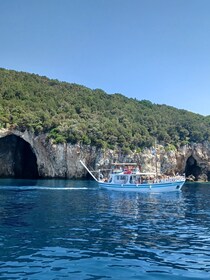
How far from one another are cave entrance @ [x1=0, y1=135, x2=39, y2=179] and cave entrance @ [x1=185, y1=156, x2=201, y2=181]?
41372 mm

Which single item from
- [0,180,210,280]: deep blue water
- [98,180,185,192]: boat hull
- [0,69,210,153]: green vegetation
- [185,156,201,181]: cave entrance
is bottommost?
[0,180,210,280]: deep blue water

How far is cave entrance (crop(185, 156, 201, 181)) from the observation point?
93619 millimetres

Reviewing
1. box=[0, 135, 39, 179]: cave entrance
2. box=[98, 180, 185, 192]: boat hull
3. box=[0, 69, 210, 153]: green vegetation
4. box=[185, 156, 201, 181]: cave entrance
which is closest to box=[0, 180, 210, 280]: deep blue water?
box=[98, 180, 185, 192]: boat hull

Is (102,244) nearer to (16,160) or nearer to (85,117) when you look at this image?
(85,117)

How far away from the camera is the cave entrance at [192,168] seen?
93.6 metres

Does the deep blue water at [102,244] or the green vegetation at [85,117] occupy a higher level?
the green vegetation at [85,117]

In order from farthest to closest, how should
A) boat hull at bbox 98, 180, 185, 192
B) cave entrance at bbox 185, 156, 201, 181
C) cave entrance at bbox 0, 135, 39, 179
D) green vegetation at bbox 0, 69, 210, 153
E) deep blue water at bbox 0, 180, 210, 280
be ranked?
cave entrance at bbox 185, 156, 201, 181, cave entrance at bbox 0, 135, 39, 179, green vegetation at bbox 0, 69, 210, 153, boat hull at bbox 98, 180, 185, 192, deep blue water at bbox 0, 180, 210, 280

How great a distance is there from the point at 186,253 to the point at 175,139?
260 ft

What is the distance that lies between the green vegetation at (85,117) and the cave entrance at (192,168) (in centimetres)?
634

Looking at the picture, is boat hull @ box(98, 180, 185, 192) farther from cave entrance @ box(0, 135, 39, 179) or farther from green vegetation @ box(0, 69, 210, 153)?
cave entrance @ box(0, 135, 39, 179)

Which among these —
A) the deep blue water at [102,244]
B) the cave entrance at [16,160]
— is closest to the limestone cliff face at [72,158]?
A: the cave entrance at [16,160]

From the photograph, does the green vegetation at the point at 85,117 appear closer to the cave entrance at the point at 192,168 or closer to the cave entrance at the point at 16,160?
the cave entrance at the point at 192,168

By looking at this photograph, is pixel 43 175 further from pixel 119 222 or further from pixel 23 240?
pixel 23 240

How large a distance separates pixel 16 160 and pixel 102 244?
74.4 metres
